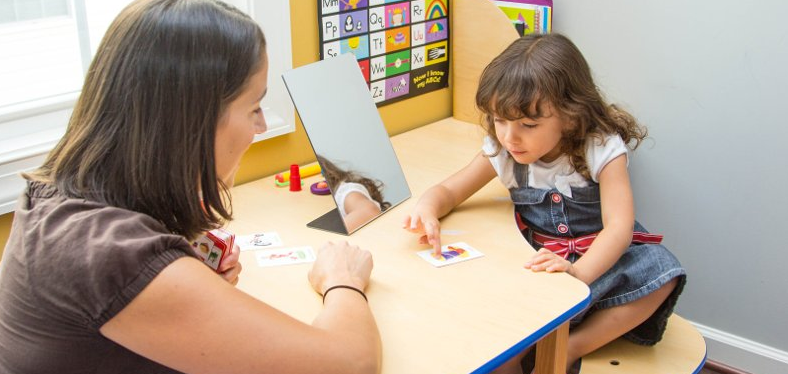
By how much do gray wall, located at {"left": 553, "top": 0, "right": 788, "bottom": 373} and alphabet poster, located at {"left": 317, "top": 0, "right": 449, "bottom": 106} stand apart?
1.19 ft

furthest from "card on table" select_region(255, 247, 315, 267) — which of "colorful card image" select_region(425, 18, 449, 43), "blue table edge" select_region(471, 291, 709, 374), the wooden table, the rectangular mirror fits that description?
"colorful card image" select_region(425, 18, 449, 43)

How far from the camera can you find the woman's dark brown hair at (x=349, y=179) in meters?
1.69

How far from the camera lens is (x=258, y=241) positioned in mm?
1611

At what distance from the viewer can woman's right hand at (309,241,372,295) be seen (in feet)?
4.40

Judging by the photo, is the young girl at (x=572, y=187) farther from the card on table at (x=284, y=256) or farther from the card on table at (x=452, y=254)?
the card on table at (x=284, y=256)

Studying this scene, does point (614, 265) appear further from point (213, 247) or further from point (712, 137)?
point (213, 247)

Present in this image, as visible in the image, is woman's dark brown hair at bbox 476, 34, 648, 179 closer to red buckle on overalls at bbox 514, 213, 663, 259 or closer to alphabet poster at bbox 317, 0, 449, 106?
red buckle on overalls at bbox 514, 213, 663, 259

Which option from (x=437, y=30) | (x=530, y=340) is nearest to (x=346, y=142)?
(x=530, y=340)

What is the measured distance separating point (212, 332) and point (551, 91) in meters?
1.00

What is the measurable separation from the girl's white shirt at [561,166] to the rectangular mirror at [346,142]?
0.72 ft

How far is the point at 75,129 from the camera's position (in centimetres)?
106

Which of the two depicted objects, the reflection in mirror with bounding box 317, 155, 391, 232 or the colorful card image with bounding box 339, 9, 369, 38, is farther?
the colorful card image with bounding box 339, 9, 369, 38

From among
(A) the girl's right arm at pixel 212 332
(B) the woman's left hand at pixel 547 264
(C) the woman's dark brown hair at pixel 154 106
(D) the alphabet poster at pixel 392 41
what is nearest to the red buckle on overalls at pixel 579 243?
(B) the woman's left hand at pixel 547 264

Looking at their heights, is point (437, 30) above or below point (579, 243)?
above
